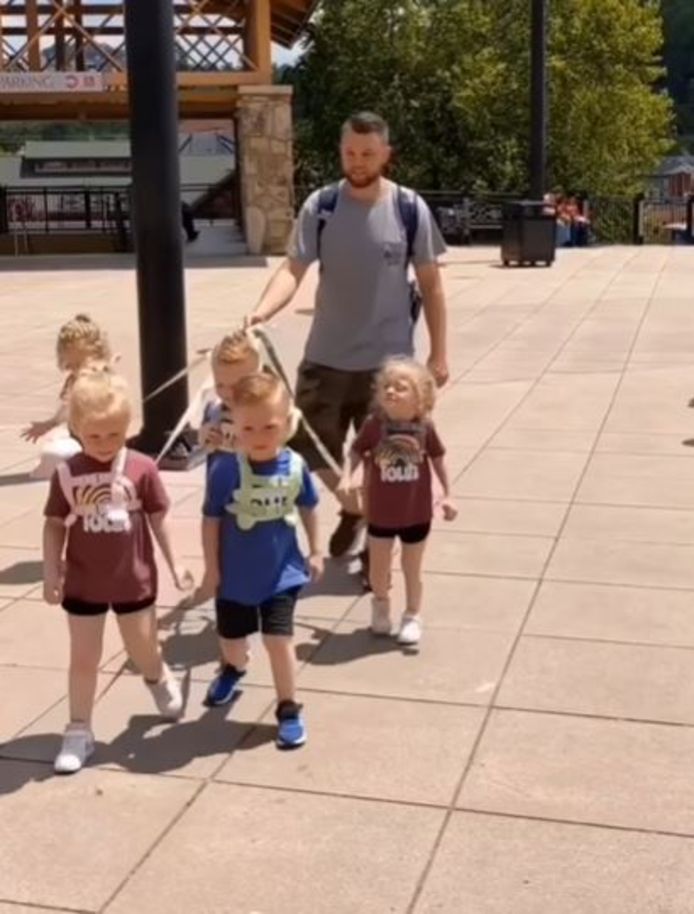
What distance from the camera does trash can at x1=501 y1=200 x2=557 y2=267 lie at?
2103cm

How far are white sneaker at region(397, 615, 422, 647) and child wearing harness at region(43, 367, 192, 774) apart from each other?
115cm

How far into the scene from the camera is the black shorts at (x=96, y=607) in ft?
13.1

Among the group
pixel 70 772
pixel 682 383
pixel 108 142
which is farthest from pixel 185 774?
pixel 108 142

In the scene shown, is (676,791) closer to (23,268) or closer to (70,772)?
(70,772)

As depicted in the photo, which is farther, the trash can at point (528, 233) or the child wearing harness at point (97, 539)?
the trash can at point (528, 233)

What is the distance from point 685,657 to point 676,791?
1096mm

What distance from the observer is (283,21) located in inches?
1145

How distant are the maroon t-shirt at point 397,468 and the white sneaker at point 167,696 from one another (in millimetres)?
1085

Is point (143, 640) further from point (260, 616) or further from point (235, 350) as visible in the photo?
point (235, 350)

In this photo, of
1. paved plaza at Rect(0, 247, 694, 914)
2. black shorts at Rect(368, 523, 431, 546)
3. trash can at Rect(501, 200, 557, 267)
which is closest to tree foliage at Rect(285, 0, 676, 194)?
trash can at Rect(501, 200, 557, 267)

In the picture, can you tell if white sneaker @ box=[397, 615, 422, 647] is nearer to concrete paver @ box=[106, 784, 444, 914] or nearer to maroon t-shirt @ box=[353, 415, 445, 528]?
maroon t-shirt @ box=[353, 415, 445, 528]

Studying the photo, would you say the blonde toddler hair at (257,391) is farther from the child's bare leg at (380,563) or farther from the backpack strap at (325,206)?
the backpack strap at (325,206)

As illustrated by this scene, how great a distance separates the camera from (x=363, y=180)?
5.19m

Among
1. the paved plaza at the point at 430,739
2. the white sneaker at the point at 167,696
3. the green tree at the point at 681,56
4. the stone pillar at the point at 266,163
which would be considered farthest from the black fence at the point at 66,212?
the green tree at the point at 681,56
